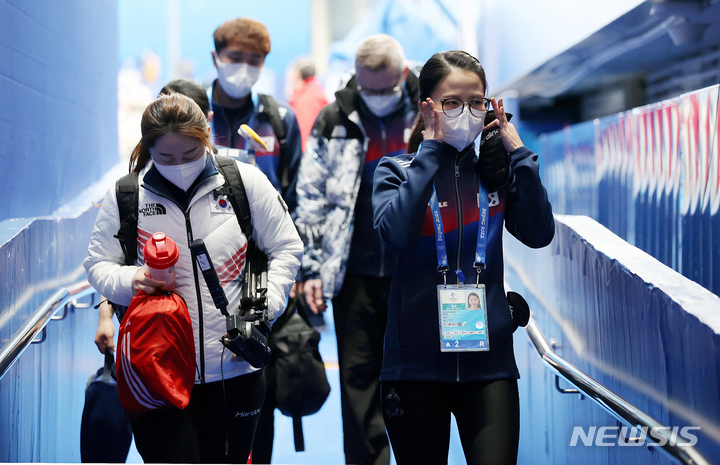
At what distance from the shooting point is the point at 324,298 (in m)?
3.36

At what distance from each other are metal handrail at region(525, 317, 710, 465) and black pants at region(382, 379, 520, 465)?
0.32 m

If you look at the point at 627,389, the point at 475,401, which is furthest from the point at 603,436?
the point at 475,401

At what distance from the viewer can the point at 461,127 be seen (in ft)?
7.29

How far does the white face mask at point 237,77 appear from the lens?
355 centimetres

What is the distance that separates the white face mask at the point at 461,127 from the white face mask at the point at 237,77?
62.8 inches

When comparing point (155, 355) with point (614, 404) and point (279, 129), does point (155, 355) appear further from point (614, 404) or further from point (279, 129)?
point (279, 129)

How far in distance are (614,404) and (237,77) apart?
228 cm

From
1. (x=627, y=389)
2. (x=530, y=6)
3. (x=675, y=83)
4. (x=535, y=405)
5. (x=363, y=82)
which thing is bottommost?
(x=535, y=405)

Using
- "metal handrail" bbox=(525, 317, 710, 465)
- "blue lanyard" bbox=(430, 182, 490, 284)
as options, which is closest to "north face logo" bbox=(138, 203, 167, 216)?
"blue lanyard" bbox=(430, 182, 490, 284)

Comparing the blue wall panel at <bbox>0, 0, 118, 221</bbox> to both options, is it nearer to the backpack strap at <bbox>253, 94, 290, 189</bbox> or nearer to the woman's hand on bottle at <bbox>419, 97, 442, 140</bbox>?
the backpack strap at <bbox>253, 94, 290, 189</bbox>

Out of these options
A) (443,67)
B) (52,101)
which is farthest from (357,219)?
(52,101)

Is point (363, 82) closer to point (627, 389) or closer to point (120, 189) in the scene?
point (120, 189)

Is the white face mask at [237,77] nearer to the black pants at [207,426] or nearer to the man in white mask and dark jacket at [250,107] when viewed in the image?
the man in white mask and dark jacket at [250,107]

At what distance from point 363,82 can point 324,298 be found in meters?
0.99
